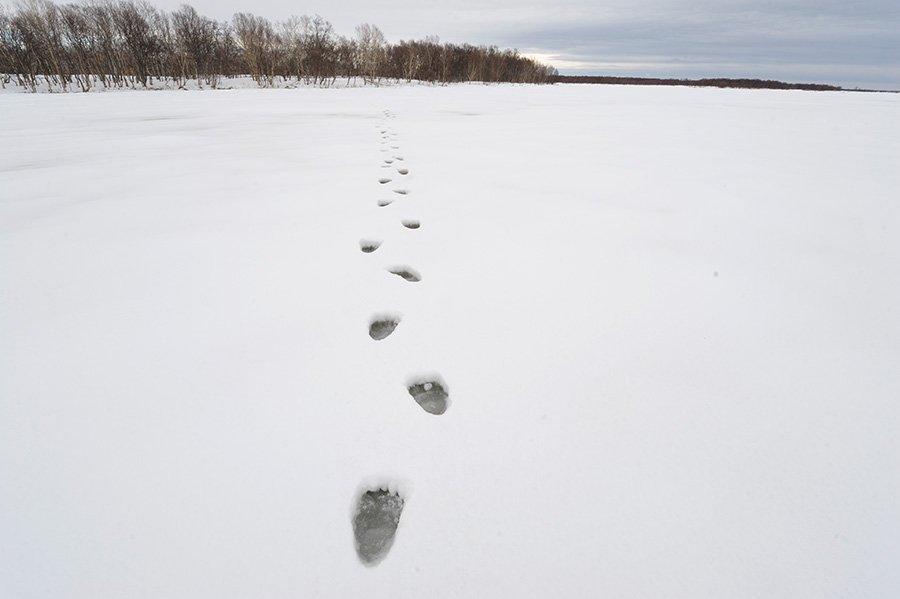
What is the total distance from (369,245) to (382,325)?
652 mm

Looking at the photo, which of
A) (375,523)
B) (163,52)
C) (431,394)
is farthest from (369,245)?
(163,52)

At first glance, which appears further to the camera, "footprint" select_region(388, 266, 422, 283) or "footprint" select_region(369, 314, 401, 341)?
"footprint" select_region(388, 266, 422, 283)

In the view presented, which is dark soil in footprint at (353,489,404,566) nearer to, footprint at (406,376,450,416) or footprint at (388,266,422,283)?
footprint at (406,376,450,416)

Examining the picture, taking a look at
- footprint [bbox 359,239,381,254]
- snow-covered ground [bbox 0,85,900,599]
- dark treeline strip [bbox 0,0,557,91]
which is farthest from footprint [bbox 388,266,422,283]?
dark treeline strip [bbox 0,0,557,91]

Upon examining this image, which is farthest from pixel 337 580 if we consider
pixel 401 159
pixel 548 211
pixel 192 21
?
pixel 192 21

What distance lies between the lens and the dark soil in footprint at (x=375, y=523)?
29.9 inches

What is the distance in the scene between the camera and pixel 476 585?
707 millimetres

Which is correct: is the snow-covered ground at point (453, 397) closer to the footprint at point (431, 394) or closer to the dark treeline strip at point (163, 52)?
the footprint at point (431, 394)

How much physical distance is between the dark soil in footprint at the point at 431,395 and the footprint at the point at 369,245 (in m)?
0.94

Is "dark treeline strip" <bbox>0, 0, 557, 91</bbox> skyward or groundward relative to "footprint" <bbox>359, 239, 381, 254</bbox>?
skyward

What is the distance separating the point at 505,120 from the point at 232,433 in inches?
270

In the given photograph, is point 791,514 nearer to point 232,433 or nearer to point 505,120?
point 232,433

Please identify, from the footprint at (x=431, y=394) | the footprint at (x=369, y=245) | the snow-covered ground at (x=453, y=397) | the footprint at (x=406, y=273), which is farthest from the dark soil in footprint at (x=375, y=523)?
the footprint at (x=369, y=245)

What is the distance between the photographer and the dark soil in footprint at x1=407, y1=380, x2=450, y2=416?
107 centimetres
